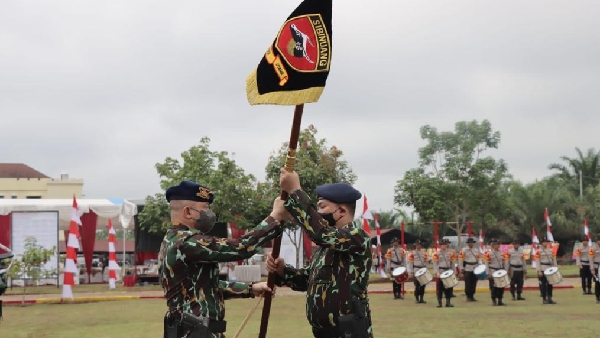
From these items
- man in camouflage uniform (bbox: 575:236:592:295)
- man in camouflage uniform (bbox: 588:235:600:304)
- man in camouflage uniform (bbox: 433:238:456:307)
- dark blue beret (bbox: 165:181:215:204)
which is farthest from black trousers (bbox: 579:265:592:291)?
dark blue beret (bbox: 165:181:215:204)

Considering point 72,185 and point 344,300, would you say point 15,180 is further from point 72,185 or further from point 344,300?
point 344,300

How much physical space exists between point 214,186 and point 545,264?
15319 millimetres

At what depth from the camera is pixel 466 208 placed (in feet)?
158

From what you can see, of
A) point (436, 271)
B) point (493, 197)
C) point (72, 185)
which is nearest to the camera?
point (436, 271)

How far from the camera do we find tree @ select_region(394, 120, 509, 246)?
4694cm

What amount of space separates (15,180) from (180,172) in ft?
162

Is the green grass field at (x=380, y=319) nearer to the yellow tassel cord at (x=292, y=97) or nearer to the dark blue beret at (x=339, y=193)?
the dark blue beret at (x=339, y=193)

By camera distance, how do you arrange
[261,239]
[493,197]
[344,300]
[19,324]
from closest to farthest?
[261,239] < [344,300] < [19,324] < [493,197]

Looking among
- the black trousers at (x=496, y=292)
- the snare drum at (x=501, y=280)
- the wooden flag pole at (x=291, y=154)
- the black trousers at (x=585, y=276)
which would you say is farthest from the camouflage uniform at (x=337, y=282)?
the black trousers at (x=585, y=276)

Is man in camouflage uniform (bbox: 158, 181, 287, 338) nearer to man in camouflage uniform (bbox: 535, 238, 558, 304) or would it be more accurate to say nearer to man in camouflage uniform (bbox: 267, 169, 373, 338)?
man in camouflage uniform (bbox: 267, 169, 373, 338)

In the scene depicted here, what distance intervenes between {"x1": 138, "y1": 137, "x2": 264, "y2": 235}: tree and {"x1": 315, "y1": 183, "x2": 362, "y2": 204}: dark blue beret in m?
28.3

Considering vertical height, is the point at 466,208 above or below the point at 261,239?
above

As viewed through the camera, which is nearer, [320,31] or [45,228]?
[320,31]

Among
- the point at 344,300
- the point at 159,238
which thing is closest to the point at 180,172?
the point at 159,238
